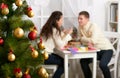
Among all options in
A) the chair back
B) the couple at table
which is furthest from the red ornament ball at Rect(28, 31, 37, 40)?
the chair back

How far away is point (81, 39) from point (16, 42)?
2020 mm

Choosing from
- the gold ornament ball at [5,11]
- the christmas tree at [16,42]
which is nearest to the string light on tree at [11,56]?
the christmas tree at [16,42]

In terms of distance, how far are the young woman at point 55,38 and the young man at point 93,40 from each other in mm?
327

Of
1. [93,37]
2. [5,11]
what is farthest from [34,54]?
[93,37]

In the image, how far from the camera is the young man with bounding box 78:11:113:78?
3596mm

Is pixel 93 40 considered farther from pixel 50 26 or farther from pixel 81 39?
pixel 50 26

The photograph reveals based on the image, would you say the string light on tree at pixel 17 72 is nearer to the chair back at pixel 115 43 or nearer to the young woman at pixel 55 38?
the young woman at pixel 55 38

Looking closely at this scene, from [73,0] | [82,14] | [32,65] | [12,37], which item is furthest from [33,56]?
[73,0]

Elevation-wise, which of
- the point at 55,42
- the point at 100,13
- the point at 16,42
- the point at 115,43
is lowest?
the point at 115,43

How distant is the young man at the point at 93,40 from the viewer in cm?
360

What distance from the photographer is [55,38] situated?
134 inches

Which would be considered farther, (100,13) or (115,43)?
(100,13)

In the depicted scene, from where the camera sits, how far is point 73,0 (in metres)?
3.93

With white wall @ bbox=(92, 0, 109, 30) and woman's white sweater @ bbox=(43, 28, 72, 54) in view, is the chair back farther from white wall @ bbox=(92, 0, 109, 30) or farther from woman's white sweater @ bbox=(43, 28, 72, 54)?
woman's white sweater @ bbox=(43, 28, 72, 54)
